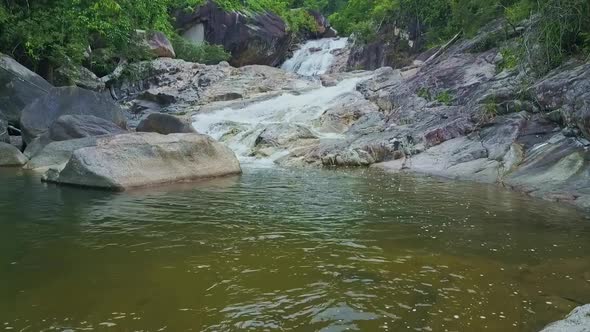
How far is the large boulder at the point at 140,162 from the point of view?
10000 millimetres

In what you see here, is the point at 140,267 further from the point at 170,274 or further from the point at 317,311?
the point at 317,311

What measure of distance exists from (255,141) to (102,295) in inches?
575

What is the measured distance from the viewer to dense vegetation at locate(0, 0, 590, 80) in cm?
1277

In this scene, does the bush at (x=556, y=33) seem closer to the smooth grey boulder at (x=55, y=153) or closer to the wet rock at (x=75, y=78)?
the smooth grey boulder at (x=55, y=153)

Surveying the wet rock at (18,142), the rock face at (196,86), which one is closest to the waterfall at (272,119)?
the rock face at (196,86)

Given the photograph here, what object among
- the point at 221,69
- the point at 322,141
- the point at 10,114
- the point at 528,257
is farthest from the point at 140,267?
the point at 221,69

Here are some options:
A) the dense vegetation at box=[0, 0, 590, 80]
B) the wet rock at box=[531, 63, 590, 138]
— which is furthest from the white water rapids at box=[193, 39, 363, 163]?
the wet rock at box=[531, 63, 590, 138]

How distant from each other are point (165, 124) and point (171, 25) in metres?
22.5

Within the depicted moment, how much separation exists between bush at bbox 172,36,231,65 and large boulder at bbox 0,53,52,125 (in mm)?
16763

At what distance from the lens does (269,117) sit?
22062mm

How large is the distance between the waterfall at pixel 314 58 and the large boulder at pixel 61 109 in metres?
19.4

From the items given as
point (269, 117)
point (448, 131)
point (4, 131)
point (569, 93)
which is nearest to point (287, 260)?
point (569, 93)

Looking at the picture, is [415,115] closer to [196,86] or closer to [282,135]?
[282,135]

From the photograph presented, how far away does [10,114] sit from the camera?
17312 mm
